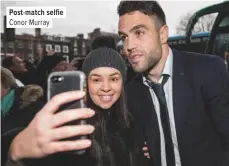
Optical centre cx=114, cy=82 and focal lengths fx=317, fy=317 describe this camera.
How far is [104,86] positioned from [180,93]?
463 mm

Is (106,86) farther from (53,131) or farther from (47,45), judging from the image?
(47,45)

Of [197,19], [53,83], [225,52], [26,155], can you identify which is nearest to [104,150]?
[53,83]

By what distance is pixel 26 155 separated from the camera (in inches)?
33.8

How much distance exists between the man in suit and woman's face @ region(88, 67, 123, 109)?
16 centimetres

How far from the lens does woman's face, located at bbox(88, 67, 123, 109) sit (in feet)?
6.23

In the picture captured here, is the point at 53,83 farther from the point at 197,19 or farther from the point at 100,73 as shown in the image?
the point at 197,19

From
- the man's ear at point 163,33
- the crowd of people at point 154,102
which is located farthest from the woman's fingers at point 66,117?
the man's ear at point 163,33

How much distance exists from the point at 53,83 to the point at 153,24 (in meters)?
1.18

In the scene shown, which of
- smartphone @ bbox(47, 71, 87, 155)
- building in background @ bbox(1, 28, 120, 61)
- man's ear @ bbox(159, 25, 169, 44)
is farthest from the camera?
building in background @ bbox(1, 28, 120, 61)

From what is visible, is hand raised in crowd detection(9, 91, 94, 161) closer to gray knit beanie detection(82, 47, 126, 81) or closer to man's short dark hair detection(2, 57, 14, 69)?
gray knit beanie detection(82, 47, 126, 81)

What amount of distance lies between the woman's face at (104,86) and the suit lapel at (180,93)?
343 millimetres

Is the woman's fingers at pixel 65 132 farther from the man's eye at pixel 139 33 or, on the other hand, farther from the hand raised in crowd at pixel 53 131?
the man's eye at pixel 139 33

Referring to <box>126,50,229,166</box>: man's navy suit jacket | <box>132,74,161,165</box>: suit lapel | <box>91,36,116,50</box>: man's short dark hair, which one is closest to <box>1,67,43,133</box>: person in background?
<box>91,36,116,50</box>: man's short dark hair

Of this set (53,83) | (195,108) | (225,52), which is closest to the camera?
(53,83)
